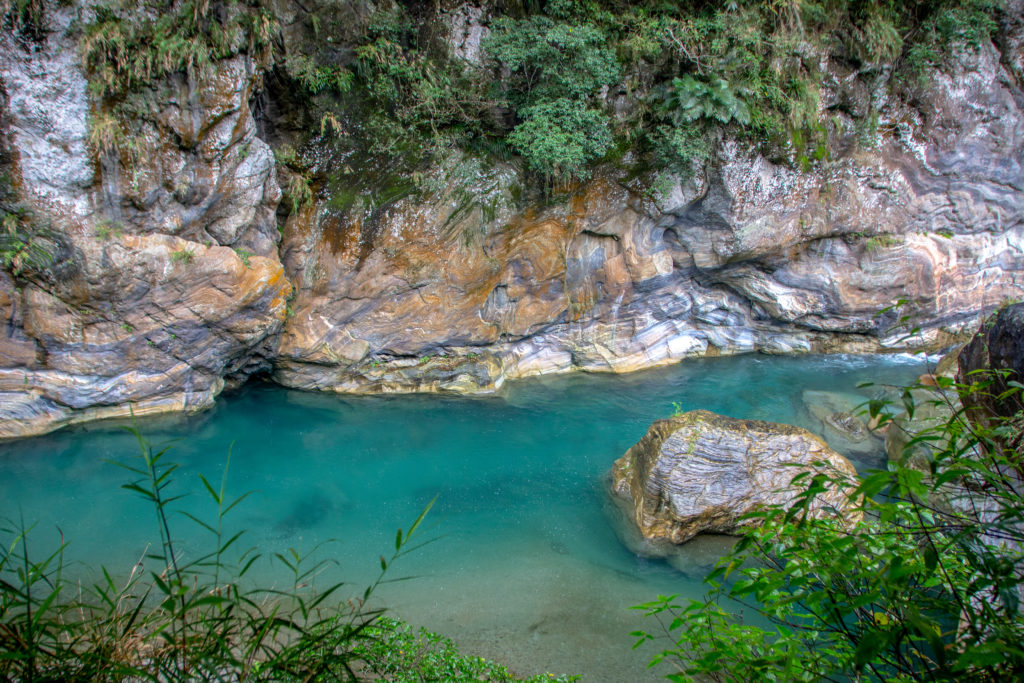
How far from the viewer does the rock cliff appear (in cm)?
876

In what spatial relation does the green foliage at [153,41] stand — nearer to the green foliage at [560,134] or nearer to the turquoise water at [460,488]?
the green foliage at [560,134]

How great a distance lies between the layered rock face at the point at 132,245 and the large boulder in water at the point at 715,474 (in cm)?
763

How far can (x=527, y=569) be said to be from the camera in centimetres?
684

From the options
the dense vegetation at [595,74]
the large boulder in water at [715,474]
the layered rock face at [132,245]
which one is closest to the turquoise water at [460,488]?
the large boulder in water at [715,474]

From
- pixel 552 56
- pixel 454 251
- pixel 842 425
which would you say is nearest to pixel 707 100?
pixel 552 56

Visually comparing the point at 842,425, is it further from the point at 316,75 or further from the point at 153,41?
the point at 153,41

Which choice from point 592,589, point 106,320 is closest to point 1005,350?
point 592,589

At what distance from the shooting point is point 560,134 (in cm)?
1056

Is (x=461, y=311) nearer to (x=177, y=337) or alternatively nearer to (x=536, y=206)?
(x=536, y=206)

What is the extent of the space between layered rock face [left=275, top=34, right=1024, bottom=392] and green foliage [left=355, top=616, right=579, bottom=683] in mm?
7250

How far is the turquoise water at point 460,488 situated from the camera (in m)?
6.15

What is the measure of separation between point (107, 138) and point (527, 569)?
866 cm

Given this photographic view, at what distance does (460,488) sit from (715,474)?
376 centimetres

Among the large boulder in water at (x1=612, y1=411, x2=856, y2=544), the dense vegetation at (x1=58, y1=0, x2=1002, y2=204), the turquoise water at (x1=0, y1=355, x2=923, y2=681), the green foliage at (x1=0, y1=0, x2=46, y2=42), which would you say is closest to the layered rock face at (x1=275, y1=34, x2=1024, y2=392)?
the dense vegetation at (x1=58, y1=0, x2=1002, y2=204)
